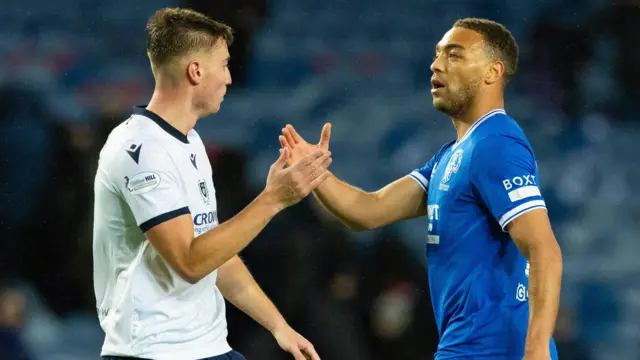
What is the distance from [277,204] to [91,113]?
3.91 meters

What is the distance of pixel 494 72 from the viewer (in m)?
3.77

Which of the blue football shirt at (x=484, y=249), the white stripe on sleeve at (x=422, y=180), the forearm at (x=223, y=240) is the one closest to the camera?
the forearm at (x=223, y=240)

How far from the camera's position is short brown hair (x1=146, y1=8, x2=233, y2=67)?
3.19 meters

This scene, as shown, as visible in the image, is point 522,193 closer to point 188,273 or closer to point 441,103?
point 441,103

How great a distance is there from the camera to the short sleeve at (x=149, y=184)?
9.48 ft

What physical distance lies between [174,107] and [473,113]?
1245mm

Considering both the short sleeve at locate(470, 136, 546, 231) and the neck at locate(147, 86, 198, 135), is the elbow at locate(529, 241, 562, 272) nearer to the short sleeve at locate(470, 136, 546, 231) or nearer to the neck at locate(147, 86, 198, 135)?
the short sleeve at locate(470, 136, 546, 231)

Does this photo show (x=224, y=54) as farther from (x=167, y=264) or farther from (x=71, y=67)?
(x=71, y=67)

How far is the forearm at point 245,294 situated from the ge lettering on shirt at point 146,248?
0.32 meters

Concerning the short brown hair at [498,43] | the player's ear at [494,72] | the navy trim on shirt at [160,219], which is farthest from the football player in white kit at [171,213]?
the short brown hair at [498,43]

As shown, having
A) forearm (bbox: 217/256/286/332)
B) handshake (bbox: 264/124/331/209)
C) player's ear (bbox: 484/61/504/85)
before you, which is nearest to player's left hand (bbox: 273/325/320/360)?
forearm (bbox: 217/256/286/332)

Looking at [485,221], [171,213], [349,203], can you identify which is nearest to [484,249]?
[485,221]

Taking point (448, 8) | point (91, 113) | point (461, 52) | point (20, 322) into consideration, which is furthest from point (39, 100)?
point (461, 52)

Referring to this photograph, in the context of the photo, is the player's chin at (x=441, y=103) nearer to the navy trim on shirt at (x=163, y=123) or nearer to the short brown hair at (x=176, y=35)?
the short brown hair at (x=176, y=35)
